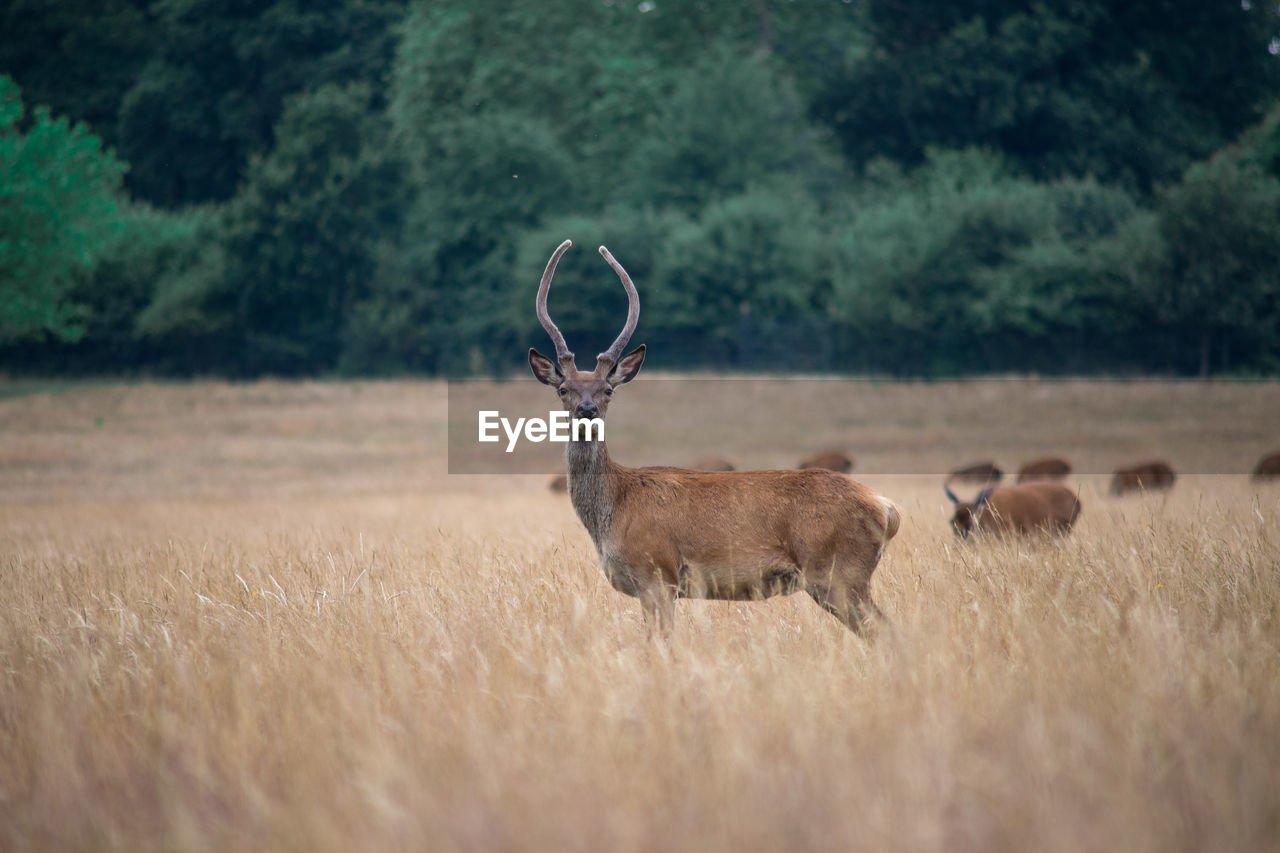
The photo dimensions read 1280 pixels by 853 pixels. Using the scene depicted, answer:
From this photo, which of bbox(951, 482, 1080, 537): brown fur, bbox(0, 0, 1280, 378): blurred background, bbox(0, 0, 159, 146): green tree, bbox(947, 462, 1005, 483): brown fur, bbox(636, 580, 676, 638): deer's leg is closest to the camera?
bbox(636, 580, 676, 638): deer's leg

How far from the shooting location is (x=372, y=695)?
206 inches

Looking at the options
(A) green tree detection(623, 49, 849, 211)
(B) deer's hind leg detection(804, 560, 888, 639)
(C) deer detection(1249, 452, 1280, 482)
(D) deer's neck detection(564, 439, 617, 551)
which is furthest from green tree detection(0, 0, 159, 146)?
(B) deer's hind leg detection(804, 560, 888, 639)

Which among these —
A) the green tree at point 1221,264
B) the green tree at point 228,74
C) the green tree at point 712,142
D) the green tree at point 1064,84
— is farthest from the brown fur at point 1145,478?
the green tree at point 228,74

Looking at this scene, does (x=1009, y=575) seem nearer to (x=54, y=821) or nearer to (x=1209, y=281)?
(x=54, y=821)

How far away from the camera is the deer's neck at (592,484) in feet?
22.8

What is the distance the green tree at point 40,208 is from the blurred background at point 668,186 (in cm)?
948

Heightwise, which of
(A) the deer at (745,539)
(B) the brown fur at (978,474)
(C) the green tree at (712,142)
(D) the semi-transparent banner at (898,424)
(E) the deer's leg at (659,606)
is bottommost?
(D) the semi-transparent banner at (898,424)

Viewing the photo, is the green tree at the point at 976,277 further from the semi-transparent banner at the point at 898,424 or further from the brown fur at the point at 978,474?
the brown fur at the point at 978,474

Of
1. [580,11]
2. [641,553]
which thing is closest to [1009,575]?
[641,553]

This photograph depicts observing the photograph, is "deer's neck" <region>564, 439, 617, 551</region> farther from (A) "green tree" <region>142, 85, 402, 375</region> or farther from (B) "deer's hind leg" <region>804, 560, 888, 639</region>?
(A) "green tree" <region>142, 85, 402, 375</region>

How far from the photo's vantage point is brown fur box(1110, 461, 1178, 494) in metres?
16.6

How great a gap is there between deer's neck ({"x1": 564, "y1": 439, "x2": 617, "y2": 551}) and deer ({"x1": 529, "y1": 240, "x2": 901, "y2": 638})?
0.06ft

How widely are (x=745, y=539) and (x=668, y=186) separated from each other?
46.1m

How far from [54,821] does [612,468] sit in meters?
3.80
